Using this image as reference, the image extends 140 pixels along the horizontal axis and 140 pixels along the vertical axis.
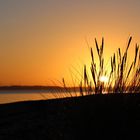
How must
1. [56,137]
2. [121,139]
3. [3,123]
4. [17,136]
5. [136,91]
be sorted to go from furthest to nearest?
[3,123], [17,136], [56,137], [136,91], [121,139]

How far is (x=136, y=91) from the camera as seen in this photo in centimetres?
536

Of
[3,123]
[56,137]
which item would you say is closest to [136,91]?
[56,137]

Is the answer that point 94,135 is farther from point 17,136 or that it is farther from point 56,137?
point 17,136

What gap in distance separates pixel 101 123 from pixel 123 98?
1.31 feet

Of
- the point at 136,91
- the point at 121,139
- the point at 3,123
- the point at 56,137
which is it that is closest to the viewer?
the point at 121,139

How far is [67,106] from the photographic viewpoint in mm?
5613

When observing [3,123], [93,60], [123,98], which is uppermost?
[93,60]

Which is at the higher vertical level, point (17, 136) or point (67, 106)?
point (67, 106)

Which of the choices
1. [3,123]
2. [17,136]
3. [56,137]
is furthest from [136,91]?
[3,123]

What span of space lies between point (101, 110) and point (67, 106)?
613 mm

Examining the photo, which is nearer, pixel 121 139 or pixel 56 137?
pixel 121 139

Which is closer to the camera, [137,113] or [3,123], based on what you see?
[137,113]

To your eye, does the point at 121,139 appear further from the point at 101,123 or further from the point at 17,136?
the point at 17,136

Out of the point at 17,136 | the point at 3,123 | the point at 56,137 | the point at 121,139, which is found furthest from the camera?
the point at 3,123
